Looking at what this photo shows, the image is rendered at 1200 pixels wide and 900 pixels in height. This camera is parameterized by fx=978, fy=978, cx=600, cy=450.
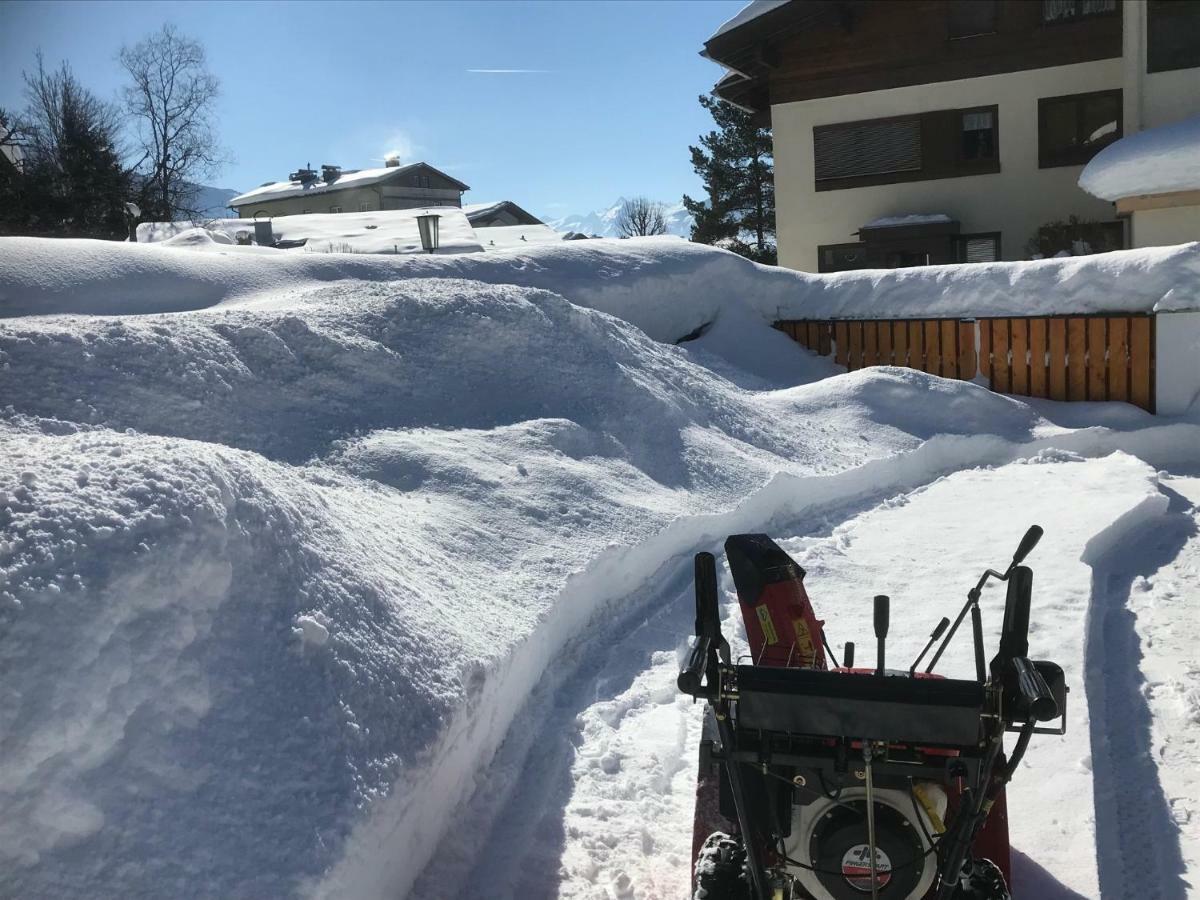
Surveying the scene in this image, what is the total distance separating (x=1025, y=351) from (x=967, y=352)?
666 millimetres

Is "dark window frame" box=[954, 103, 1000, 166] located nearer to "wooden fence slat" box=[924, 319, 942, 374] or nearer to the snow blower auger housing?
"wooden fence slat" box=[924, 319, 942, 374]

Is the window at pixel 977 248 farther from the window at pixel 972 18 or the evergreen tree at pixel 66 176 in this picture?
A: the evergreen tree at pixel 66 176

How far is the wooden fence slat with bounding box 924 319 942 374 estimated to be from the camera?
39.7 feet

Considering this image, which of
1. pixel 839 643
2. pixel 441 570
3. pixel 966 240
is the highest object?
pixel 966 240

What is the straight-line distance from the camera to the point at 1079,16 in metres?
18.9

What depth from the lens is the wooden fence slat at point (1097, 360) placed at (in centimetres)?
1109

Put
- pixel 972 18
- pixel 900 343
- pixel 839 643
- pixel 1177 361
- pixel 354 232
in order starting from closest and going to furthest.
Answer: pixel 839 643 < pixel 1177 361 < pixel 900 343 < pixel 972 18 < pixel 354 232

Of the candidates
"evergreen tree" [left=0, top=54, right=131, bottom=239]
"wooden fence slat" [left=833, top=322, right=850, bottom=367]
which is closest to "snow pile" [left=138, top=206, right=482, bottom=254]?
"evergreen tree" [left=0, top=54, right=131, bottom=239]

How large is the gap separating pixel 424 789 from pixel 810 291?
11.2 meters

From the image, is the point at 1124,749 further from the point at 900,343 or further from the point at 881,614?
the point at 900,343

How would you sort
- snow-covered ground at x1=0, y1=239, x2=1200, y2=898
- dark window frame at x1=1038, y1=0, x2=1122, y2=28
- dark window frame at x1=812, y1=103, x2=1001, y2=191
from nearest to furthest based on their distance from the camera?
1. snow-covered ground at x1=0, y1=239, x2=1200, y2=898
2. dark window frame at x1=1038, y1=0, x2=1122, y2=28
3. dark window frame at x1=812, y1=103, x2=1001, y2=191

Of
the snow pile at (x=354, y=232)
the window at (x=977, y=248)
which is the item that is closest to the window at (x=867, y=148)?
the window at (x=977, y=248)

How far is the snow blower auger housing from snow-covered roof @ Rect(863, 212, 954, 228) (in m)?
19.0

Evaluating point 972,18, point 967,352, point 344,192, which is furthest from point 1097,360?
point 344,192
